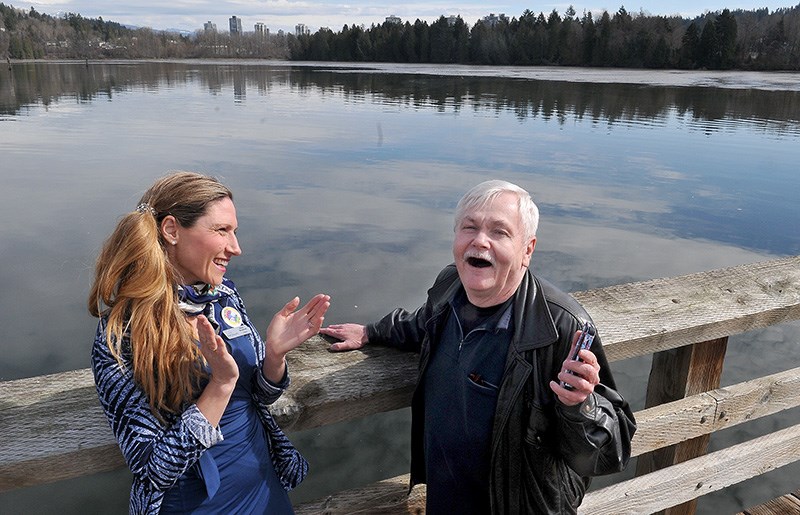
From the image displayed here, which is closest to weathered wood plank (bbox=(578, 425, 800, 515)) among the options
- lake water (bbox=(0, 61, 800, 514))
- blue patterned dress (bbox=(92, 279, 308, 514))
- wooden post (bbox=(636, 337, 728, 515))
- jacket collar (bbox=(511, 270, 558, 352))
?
wooden post (bbox=(636, 337, 728, 515))

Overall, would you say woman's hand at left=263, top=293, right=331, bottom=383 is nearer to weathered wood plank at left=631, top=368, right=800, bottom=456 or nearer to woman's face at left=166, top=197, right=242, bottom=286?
woman's face at left=166, top=197, right=242, bottom=286

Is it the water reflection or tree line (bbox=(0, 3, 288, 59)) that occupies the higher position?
tree line (bbox=(0, 3, 288, 59))

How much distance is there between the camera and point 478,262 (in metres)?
2.16

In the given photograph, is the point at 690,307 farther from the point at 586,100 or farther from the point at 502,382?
the point at 586,100

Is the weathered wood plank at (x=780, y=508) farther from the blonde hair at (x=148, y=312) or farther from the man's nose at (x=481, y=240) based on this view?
the blonde hair at (x=148, y=312)

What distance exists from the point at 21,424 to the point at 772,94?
174 feet

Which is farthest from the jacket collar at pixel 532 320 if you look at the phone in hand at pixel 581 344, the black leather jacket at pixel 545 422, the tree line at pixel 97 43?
the tree line at pixel 97 43

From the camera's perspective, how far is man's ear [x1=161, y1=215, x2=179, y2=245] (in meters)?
2.11

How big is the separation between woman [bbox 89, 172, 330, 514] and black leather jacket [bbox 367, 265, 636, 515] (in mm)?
651

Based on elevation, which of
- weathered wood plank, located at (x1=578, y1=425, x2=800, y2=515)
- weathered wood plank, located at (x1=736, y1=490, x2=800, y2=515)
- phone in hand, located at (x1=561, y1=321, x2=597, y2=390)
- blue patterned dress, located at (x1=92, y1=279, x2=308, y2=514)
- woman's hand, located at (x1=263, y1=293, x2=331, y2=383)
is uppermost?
phone in hand, located at (x1=561, y1=321, x2=597, y2=390)

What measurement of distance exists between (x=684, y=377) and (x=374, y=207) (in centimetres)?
1122

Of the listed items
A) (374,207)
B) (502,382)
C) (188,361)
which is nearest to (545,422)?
(502,382)

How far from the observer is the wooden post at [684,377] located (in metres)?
2.84

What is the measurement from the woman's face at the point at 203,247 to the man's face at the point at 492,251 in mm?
786
